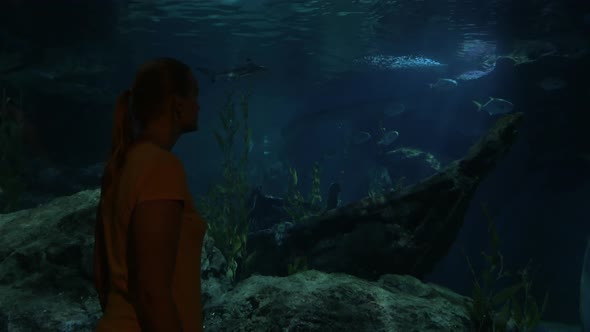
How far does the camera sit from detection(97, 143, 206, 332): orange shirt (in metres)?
1.46

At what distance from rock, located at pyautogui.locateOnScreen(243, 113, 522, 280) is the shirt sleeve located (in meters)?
4.82

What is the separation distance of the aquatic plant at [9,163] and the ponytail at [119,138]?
25.7 feet

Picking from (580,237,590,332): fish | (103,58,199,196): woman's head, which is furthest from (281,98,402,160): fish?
(103,58,199,196): woman's head

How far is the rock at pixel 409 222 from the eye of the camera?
5.69 m

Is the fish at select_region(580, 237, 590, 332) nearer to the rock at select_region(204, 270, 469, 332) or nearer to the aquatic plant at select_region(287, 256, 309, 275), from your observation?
the rock at select_region(204, 270, 469, 332)

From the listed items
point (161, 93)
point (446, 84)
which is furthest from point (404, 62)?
point (161, 93)

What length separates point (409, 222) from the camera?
593cm

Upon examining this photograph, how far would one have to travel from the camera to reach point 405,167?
19953 millimetres

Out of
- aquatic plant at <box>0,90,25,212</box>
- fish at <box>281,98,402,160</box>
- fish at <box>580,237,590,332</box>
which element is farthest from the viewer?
fish at <box>281,98,402,160</box>

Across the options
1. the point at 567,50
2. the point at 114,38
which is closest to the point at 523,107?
the point at 567,50

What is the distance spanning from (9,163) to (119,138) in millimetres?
8917

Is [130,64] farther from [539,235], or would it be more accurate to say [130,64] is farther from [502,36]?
[539,235]

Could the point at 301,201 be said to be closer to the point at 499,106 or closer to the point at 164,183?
the point at 499,106

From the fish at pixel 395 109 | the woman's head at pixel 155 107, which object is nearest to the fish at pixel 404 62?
the fish at pixel 395 109
